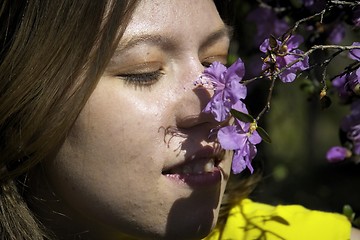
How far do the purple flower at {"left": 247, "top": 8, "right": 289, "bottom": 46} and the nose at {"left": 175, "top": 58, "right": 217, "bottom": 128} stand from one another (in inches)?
32.0

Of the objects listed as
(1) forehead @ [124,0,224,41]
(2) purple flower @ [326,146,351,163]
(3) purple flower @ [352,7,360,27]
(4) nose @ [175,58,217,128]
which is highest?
(3) purple flower @ [352,7,360,27]

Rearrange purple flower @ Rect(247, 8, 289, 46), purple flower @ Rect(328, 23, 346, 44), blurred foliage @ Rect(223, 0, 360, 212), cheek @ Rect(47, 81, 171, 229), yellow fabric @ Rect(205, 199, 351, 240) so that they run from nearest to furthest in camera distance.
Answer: cheek @ Rect(47, 81, 171, 229), yellow fabric @ Rect(205, 199, 351, 240), purple flower @ Rect(328, 23, 346, 44), purple flower @ Rect(247, 8, 289, 46), blurred foliage @ Rect(223, 0, 360, 212)

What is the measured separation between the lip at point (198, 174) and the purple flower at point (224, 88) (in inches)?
4.8

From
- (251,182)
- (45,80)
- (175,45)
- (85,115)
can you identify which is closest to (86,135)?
(85,115)

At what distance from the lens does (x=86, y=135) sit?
5.64ft

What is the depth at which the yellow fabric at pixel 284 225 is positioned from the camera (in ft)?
6.74

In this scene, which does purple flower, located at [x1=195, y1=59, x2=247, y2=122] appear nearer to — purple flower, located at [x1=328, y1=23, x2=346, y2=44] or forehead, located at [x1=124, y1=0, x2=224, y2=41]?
forehead, located at [x1=124, y1=0, x2=224, y2=41]

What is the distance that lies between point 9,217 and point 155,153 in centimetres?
48

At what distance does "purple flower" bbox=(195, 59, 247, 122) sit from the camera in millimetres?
1582

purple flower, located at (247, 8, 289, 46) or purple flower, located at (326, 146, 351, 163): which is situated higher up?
purple flower, located at (247, 8, 289, 46)

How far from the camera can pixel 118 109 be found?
169cm

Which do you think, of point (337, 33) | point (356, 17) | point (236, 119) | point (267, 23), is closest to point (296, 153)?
point (267, 23)

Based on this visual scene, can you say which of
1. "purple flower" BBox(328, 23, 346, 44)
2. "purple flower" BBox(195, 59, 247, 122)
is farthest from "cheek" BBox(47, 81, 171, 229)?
"purple flower" BBox(328, 23, 346, 44)

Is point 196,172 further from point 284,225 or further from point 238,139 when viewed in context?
point 284,225
